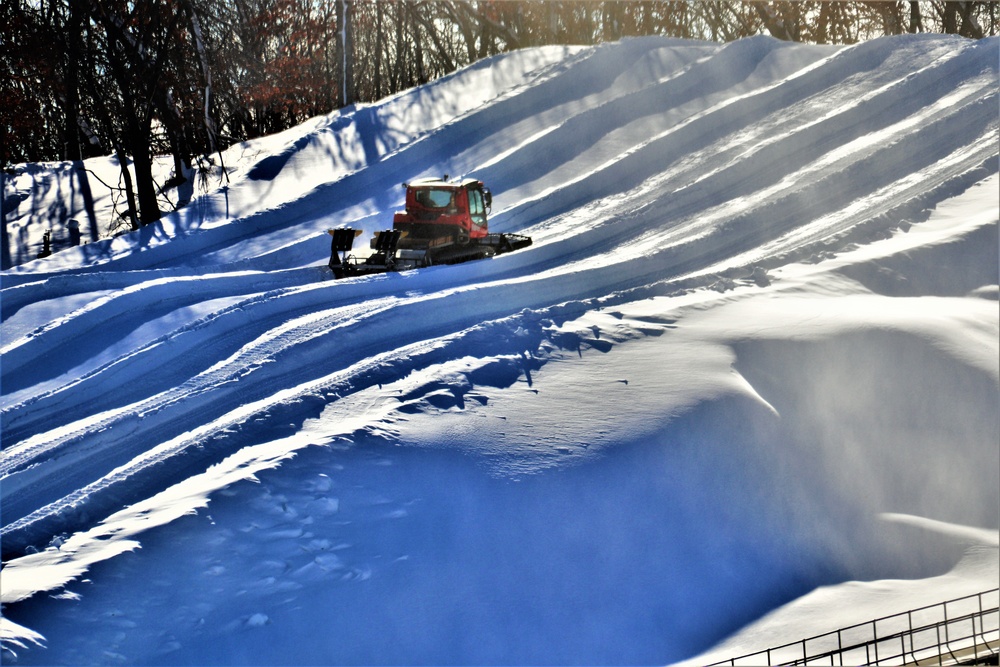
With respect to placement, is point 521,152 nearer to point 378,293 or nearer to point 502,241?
point 502,241

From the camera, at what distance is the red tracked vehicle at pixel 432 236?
15.3 metres

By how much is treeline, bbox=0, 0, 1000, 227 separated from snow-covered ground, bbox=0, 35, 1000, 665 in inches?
233

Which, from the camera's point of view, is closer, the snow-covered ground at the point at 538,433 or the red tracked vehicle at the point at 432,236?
the snow-covered ground at the point at 538,433

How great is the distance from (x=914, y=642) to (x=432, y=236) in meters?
10.2

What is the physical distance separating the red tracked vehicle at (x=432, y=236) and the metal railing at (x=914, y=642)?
8.96 meters

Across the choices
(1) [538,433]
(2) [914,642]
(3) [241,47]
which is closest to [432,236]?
(1) [538,433]

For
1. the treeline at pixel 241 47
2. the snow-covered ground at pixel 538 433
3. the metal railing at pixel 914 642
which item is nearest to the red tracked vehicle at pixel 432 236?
the snow-covered ground at pixel 538 433

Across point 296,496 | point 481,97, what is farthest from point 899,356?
point 481,97

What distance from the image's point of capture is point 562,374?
10664mm

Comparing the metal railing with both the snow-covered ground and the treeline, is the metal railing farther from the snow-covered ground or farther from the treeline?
the treeline

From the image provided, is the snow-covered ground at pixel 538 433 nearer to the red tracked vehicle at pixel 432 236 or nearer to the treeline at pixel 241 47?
the red tracked vehicle at pixel 432 236

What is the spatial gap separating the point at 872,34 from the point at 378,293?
1029 inches

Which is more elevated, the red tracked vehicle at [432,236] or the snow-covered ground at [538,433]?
the red tracked vehicle at [432,236]

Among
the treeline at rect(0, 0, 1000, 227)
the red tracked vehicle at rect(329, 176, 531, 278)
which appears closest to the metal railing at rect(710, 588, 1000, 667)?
the red tracked vehicle at rect(329, 176, 531, 278)
